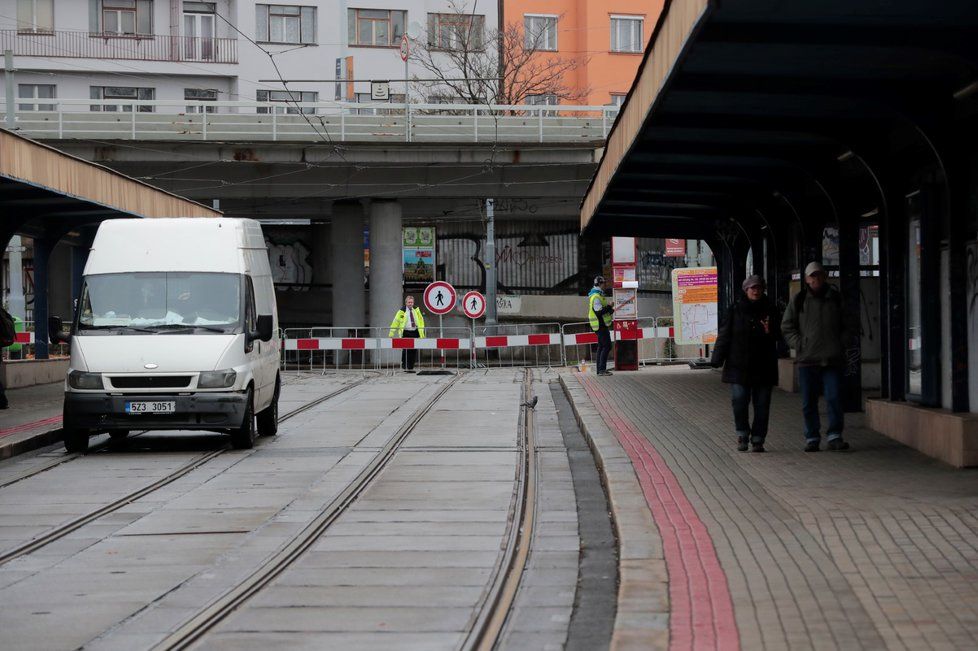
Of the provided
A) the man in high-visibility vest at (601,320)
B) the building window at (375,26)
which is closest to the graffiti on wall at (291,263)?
the building window at (375,26)

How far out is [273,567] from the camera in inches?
346

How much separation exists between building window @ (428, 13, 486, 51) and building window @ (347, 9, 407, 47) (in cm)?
145

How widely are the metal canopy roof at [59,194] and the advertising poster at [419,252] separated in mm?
30083

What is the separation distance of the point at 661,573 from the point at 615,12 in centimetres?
6259

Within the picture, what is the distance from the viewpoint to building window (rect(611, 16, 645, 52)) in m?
68.4

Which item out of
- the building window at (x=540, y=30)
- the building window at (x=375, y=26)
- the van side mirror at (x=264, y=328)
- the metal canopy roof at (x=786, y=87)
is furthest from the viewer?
the building window at (x=540, y=30)

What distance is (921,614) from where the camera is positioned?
6.69 meters

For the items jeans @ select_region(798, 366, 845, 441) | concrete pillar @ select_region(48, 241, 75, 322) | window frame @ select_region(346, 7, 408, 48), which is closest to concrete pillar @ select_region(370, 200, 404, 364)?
concrete pillar @ select_region(48, 241, 75, 322)

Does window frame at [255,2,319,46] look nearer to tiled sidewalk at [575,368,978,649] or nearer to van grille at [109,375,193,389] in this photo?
van grille at [109,375,193,389]

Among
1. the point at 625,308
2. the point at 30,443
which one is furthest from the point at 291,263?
the point at 30,443

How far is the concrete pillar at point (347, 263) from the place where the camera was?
48000mm

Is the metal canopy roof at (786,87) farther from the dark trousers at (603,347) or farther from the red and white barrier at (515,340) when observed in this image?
the red and white barrier at (515,340)

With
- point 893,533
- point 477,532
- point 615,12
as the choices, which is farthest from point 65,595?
point 615,12

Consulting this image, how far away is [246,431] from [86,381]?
67.4 inches
